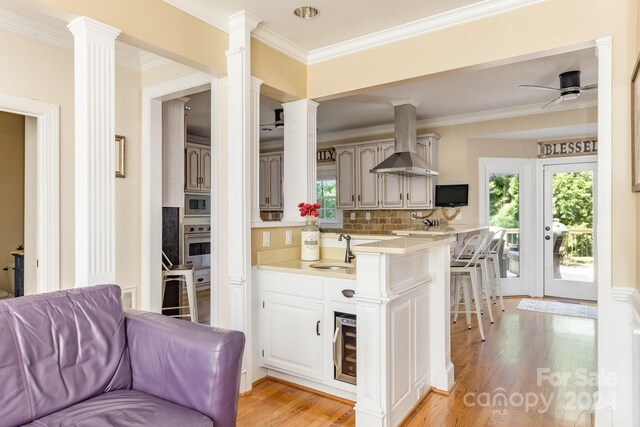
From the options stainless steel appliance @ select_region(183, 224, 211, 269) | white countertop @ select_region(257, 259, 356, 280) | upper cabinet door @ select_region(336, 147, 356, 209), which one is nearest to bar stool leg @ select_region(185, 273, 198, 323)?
white countertop @ select_region(257, 259, 356, 280)

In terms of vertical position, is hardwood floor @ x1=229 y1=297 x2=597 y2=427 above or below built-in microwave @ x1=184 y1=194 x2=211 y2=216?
below

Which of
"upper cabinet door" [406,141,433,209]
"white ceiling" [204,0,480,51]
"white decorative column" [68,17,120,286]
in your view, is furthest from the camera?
"upper cabinet door" [406,141,433,209]

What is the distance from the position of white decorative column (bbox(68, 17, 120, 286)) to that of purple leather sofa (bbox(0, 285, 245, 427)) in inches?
10.2

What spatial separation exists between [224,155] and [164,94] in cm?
99

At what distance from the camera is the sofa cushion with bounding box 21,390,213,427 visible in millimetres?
1414

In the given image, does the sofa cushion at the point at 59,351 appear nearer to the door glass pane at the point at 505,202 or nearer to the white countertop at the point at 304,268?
the white countertop at the point at 304,268

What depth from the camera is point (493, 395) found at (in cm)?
264

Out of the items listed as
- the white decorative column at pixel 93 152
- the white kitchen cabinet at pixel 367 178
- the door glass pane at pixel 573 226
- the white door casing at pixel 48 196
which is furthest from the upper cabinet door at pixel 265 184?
the white decorative column at pixel 93 152

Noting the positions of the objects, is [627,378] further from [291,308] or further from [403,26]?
[403,26]

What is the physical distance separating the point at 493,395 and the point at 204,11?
3252mm

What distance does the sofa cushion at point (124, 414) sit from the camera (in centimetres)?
141

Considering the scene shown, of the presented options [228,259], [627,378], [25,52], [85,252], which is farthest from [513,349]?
[25,52]

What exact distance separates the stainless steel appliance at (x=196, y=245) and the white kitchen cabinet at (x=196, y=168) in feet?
2.14

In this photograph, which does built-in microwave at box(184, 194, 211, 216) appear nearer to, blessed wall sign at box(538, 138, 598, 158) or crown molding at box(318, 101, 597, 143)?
crown molding at box(318, 101, 597, 143)
